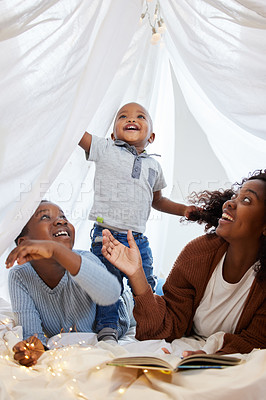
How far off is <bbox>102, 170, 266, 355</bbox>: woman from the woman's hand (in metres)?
0.34

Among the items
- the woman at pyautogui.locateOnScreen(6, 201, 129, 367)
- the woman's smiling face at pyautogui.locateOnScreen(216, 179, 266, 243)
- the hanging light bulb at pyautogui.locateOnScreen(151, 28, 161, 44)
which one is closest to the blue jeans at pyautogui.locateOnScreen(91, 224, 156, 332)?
the woman at pyautogui.locateOnScreen(6, 201, 129, 367)

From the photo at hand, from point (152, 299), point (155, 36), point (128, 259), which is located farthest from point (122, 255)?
point (155, 36)

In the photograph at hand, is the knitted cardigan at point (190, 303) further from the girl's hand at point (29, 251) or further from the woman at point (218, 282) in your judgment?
the girl's hand at point (29, 251)

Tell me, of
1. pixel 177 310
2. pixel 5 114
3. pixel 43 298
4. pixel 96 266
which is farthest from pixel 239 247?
pixel 5 114

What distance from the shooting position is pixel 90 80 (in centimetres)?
141

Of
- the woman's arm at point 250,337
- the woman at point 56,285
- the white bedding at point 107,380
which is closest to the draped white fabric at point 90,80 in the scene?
the woman at point 56,285

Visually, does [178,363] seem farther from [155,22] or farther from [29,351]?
[155,22]

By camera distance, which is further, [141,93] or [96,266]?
[141,93]

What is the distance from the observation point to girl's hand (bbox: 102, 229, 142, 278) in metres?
1.46

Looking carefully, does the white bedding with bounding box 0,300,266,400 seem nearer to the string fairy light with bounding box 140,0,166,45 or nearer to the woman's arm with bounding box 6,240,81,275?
the woman's arm with bounding box 6,240,81,275

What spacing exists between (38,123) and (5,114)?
10 cm

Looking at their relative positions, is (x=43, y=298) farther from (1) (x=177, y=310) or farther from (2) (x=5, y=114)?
(2) (x=5, y=114)

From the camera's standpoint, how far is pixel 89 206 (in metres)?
2.10

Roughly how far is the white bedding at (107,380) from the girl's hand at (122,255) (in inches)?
10.9
